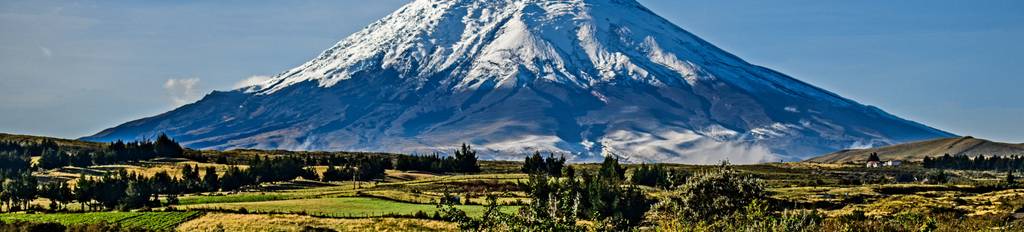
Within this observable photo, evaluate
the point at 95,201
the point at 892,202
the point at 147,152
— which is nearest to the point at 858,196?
the point at 892,202

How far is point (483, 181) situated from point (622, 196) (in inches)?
1681

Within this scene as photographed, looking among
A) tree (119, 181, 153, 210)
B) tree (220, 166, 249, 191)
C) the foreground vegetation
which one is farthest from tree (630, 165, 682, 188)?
tree (119, 181, 153, 210)

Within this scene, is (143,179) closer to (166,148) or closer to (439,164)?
(166,148)

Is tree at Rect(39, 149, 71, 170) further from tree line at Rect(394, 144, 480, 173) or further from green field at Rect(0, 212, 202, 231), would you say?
green field at Rect(0, 212, 202, 231)

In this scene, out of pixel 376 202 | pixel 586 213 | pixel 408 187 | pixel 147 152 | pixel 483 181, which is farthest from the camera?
pixel 147 152

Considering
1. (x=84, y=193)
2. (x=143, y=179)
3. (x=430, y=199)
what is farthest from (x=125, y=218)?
(x=143, y=179)

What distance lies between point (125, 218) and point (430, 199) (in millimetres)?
29574

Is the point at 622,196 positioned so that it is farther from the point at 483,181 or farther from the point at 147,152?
the point at 147,152

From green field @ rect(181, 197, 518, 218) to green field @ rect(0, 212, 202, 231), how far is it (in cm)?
478

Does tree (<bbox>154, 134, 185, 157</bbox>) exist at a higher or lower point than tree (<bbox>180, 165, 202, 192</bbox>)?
higher

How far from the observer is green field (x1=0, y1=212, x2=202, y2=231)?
7350 cm

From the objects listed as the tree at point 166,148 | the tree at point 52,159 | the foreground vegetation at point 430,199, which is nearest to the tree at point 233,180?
the foreground vegetation at point 430,199

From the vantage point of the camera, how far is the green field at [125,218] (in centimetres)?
7350

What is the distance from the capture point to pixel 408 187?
119375 millimetres
